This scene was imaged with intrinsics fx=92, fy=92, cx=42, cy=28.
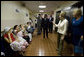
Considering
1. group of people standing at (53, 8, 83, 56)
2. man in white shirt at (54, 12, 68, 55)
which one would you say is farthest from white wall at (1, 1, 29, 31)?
group of people standing at (53, 8, 83, 56)

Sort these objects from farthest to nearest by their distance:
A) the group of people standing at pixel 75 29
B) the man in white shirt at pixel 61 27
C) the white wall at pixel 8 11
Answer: the white wall at pixel 8 11 → the man in white shirt at pixel 61 27 → the group of people standing at pixel 75 29

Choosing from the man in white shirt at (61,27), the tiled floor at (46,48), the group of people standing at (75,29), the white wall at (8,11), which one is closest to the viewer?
the group of people standing at (75,29)

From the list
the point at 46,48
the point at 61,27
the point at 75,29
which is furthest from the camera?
the point at 46,48

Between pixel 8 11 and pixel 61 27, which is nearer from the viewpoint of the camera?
pixel 61 27

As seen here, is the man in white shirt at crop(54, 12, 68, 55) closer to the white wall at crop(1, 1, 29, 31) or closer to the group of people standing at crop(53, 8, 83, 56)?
the group of people standing at crop(53, 8, 83, 56)

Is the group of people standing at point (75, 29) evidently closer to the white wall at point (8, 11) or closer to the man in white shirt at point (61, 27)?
the man in white shirt at point (61, 27)

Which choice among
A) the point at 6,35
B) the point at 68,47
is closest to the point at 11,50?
the point at 6,35

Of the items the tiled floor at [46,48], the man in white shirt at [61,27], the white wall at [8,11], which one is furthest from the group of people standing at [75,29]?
the white wall at [8,11]

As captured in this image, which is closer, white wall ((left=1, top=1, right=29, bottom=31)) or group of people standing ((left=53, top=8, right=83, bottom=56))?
group of people standing ((left=53, top=8, right=83, bottom=56))

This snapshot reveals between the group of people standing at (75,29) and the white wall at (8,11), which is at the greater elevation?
the white wall at (8,11)

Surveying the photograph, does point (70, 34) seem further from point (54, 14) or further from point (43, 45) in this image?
point (43, 45)

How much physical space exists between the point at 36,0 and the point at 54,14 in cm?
29

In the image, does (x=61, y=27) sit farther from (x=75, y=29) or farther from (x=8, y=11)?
(x=8, y=11)

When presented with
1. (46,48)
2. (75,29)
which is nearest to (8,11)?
(46,48)
